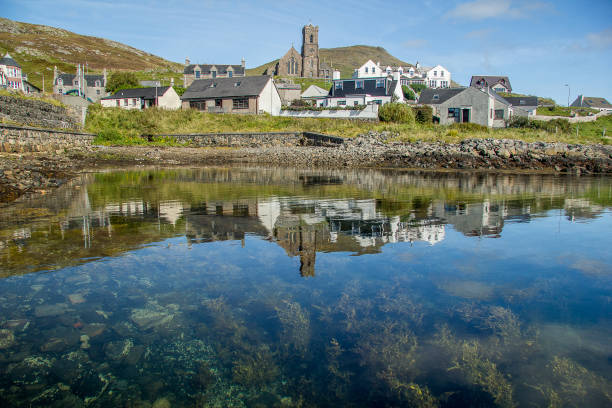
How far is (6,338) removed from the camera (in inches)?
192

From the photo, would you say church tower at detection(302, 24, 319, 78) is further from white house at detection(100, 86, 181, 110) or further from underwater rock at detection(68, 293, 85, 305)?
underwater rock at detection(68, 293, 85, 305)

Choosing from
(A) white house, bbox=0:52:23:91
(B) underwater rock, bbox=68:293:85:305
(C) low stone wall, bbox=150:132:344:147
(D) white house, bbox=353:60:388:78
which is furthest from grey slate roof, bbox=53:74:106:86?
(B) underwater rock, bbox=68:293:85:305

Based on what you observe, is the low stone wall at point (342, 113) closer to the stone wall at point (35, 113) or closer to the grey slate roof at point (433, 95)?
the grey slate roof at point (433, 95)

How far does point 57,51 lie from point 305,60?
78.7 meters

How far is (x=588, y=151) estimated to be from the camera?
95.5 ft

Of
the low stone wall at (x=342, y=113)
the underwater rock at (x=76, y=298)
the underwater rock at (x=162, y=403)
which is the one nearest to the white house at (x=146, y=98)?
the low stone wall at (x=342, y=113)

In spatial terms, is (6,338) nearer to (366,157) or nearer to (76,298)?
(76,298)

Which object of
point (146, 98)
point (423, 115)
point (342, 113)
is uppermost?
point (146, 98)

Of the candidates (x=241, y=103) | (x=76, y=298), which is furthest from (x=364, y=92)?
(x=76, y=298)

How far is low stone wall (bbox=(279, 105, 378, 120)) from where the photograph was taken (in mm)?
50281

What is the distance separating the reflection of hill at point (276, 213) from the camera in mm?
A: 8930

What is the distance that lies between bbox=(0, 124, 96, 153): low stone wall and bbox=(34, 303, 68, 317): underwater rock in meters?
22.3

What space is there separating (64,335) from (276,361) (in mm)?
2699

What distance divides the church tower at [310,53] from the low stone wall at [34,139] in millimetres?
97429
